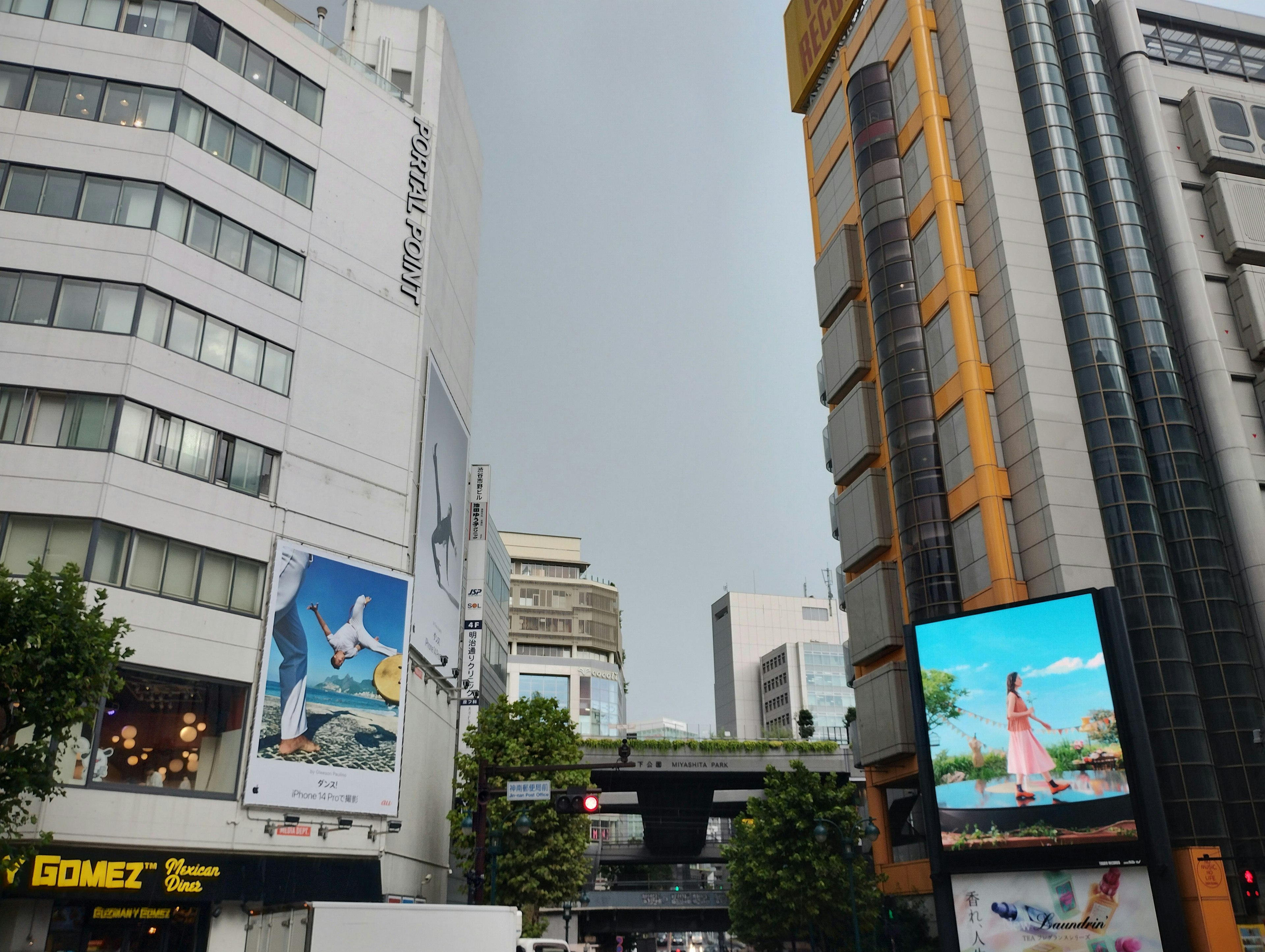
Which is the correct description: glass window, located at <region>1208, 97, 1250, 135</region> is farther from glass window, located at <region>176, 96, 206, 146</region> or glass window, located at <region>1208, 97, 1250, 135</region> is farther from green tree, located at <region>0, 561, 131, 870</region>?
green tree, located at <region>0, 561, 131, 870</region>

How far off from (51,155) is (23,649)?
70.8ft

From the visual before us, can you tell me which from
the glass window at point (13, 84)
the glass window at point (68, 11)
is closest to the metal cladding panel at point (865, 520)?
the glass window at point (68, 11)

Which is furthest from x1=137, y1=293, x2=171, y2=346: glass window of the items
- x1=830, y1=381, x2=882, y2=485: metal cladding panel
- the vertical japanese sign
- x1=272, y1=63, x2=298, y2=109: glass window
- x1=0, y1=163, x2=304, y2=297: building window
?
x1=830, y1=381, x2=882, y2=485: metal cladding panel

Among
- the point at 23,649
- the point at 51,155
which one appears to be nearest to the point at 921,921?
the point at 23,649

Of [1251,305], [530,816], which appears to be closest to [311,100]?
[530,816]

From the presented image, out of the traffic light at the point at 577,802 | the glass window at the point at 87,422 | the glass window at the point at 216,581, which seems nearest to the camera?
the traffic light at the point at 577,802

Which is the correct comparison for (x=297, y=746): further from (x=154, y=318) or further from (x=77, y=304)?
(x=77, y=304)

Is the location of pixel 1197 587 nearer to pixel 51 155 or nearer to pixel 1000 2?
pixel 1000 2

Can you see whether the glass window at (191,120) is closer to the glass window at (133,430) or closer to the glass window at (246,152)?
the glass window at (246,152)

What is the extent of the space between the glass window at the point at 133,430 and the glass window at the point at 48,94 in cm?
1186

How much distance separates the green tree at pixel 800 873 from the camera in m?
50.2

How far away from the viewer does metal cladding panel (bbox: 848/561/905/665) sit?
56469 mm

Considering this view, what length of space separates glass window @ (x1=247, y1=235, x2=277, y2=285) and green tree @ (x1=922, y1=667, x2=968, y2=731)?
112ft

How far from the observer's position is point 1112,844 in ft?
133
